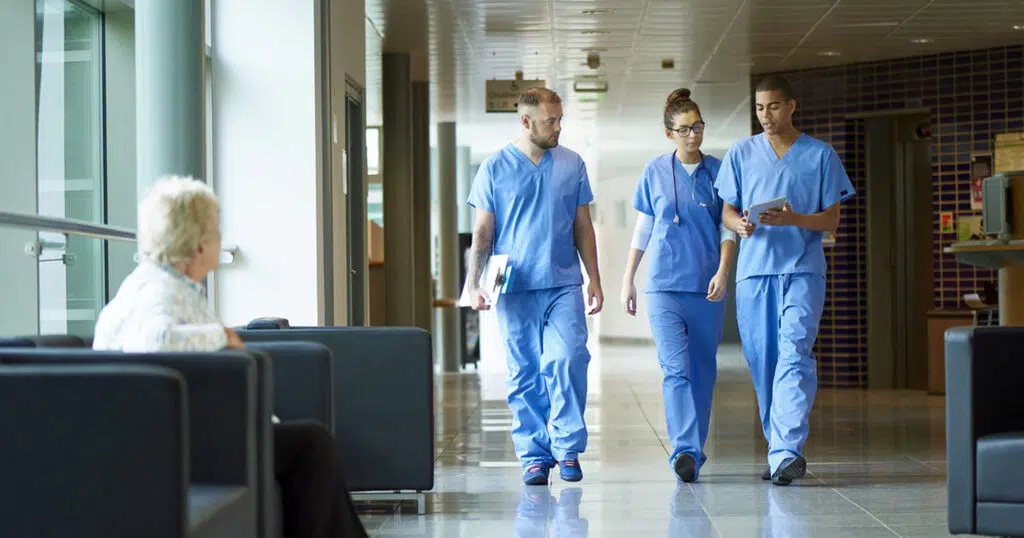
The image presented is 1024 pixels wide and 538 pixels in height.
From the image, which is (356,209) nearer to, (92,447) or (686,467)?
(686,467)

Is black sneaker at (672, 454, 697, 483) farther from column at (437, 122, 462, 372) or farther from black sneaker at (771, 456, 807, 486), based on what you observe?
column at (437, 122, 462, 372)

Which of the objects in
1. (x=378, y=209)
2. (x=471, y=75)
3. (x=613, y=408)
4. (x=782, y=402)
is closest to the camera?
(x=782, y=402)

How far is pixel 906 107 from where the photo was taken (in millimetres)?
11281

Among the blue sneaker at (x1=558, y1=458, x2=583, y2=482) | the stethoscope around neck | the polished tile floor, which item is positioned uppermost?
the stethoscope around neck

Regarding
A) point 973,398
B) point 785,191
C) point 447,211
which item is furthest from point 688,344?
point 447,211

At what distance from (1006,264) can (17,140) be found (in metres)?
4.92

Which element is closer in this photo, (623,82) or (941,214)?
(941,214)

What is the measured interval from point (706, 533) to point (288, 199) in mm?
3488

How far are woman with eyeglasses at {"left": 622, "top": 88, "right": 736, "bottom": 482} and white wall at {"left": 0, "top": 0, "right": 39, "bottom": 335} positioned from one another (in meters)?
2.63

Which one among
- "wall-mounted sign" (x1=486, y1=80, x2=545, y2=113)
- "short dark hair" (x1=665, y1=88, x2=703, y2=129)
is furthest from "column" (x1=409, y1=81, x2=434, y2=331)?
"short dark hair" (x1=665, y1=88, x2=703, y2=129)

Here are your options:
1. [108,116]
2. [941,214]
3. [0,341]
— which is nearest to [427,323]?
[941,214]

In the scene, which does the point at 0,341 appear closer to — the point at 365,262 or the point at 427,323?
the point at 365,262

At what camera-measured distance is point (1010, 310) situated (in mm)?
6918

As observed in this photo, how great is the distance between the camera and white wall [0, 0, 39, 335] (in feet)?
18.5
